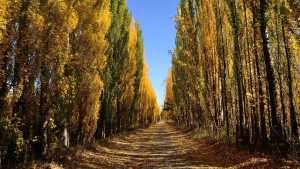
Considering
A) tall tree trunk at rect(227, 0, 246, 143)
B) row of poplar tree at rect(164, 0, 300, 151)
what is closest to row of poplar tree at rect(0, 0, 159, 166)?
tall tree trunk at rect(227, 0, 246, 143)

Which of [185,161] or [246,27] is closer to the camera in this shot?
[185,161]

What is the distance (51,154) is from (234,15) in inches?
373

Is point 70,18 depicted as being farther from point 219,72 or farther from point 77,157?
point 219,72

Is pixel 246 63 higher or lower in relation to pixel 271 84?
higher

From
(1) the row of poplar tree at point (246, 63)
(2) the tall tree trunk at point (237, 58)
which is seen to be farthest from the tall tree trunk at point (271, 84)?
(2) the tall tree trunk at point (237, 58)

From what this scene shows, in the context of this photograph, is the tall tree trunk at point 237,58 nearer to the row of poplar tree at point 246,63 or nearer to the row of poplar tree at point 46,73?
the row of poplar tree at point 246,63

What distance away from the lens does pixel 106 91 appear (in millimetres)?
20875

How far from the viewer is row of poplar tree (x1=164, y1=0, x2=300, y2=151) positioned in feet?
38.0

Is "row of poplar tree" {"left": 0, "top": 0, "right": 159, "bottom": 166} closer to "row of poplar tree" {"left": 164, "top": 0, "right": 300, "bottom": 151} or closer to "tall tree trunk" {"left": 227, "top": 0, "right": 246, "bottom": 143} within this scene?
"tall tree trunk" {"left": 227, "top": 0, "right": 246, "bottom": 143}

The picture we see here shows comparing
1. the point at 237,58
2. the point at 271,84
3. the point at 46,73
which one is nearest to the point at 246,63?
the point at 237,58

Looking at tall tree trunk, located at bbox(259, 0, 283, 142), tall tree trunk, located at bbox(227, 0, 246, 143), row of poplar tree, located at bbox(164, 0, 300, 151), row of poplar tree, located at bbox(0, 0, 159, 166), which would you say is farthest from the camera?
tall tree trunk, located at bbox(227, 0, 246, 143)

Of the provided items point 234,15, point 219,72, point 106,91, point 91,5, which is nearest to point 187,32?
point 219,72

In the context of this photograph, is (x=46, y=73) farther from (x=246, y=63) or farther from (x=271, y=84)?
(x=246, y=63)

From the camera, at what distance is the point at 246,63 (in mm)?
15422
